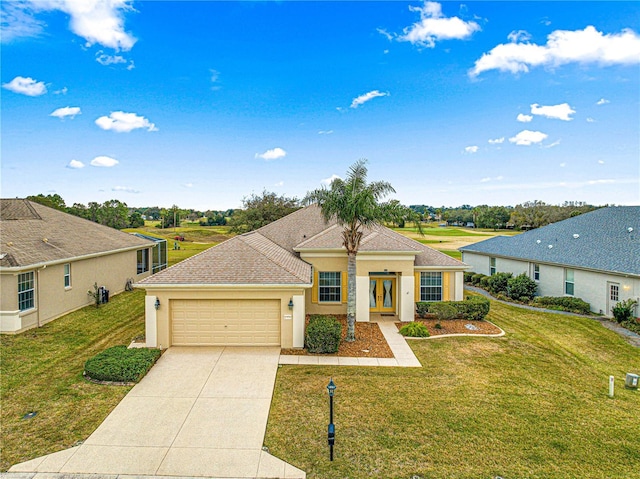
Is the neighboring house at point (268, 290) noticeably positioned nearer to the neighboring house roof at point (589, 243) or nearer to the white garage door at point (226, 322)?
the white garage door at point (226, 322)

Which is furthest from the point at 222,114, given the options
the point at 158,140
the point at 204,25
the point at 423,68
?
the point at 423,68

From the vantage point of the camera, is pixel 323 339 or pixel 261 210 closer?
pixel 323 339

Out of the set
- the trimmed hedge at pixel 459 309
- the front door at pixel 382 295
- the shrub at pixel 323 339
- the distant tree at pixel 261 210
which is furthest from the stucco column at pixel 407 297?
the distant tree at pixel 261 210

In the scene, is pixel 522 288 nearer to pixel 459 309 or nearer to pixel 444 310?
pixel 459 309

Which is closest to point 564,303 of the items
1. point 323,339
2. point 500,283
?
point 500,283

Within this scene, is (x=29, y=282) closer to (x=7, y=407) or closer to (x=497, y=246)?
(x=7, y=407)

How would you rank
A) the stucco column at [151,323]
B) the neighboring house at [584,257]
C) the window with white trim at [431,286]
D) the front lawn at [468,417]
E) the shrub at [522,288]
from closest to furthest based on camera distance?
the front lawn at [468,417] < the stucco column at [151,323] < the neighboring house at [584,257] < the window with white trim at [431,286] < the shrub at [522,288]

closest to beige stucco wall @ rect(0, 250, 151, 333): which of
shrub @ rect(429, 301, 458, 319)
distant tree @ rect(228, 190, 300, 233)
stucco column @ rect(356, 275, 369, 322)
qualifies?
stucco column @ rect(356, 275, 369, 322)
